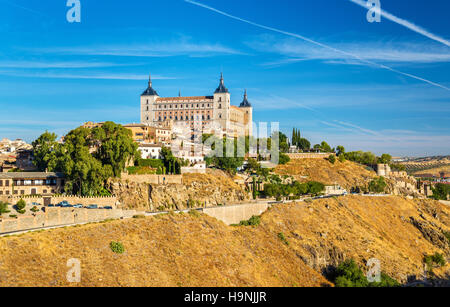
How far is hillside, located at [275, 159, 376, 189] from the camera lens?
109m

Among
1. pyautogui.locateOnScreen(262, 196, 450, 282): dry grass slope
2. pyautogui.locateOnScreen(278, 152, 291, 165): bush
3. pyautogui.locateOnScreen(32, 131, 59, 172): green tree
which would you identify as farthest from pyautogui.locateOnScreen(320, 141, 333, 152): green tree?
pyautogui.locateOnScreen(32, 131, 59, 172): green tree

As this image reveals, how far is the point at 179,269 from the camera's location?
40.8 metres

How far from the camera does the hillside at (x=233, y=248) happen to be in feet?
115

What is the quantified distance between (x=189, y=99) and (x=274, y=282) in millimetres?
108286

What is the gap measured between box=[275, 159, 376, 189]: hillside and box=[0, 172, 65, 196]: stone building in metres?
56.6

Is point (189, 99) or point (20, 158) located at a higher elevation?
point (189, 99)

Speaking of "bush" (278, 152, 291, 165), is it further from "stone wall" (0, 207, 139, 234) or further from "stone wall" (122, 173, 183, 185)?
"stone wall" (0, 207, 139, 234)

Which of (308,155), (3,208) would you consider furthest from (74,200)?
(308,155)

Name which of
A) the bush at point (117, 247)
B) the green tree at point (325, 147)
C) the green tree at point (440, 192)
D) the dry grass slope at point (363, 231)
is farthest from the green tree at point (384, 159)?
the bush at point (117, 247)

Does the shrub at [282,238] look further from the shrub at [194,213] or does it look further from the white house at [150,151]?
the white house at [150,151]
